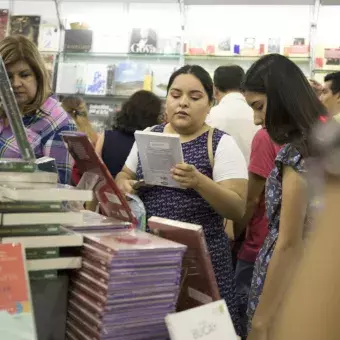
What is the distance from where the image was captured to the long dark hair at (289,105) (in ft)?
4.48

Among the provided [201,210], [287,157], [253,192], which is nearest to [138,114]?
[253,192]

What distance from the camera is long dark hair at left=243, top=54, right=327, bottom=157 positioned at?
137cm

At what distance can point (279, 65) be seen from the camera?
57.8 inches

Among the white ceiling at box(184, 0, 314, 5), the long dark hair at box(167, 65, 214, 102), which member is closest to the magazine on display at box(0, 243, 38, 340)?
the long dark hair at box(167, 65, 214, 102)

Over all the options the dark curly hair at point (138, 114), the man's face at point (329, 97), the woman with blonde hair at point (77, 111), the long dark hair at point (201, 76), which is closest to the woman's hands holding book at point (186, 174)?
the long dark hair at point (201, 76)

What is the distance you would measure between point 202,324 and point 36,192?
1.31 feet

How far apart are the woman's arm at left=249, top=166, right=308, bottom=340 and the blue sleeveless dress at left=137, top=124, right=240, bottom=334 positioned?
36cm

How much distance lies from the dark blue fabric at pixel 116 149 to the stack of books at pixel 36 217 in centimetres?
179

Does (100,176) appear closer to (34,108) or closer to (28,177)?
(28,177)

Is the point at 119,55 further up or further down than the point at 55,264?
further up

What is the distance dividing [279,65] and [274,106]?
15cm

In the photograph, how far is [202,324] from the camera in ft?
2.91

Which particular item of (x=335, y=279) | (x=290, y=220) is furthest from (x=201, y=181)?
(x=335, y=279)

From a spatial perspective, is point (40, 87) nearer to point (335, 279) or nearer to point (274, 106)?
point (274, 106)
